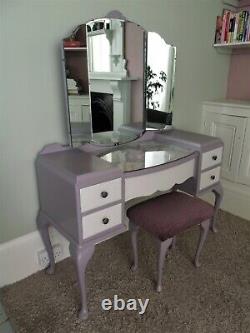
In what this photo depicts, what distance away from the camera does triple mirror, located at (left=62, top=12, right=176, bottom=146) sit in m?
1.46

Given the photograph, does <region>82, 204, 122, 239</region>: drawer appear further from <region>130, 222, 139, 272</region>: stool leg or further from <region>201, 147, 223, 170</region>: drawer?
<region>201, 147, 223, 170</region>: drawer

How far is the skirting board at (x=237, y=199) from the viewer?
2279 mm

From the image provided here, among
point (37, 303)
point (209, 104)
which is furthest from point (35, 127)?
point (209, 104)

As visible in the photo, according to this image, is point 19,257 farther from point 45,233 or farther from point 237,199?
point 237,199

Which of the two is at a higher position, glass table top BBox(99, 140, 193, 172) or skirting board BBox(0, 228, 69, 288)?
glass table top BBox(99, 140, 193, 172)

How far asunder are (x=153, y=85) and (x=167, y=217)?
3.07ft

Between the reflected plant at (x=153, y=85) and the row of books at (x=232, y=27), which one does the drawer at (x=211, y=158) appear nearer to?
the reflected plant at (x=153, y=85)

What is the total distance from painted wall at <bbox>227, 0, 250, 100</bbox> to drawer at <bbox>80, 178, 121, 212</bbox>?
1794mm

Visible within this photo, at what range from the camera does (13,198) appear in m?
1.48

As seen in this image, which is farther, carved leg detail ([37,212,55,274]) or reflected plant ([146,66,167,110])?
reflected plant ([146,66,167,110])

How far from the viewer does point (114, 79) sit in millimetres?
1625

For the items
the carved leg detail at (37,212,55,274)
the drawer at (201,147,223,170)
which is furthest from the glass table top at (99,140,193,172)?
the carved leg detail at (37,212,55,274)

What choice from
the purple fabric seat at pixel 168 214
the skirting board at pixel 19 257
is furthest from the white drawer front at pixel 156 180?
the skirting board at pixel 19 257

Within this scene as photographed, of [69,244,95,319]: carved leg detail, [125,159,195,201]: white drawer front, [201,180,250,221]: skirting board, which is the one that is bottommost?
[201,180,250,221]: skirting board
